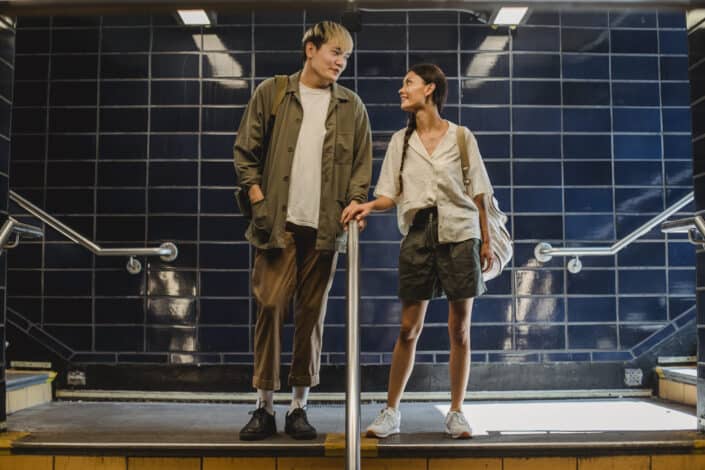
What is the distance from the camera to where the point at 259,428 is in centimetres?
238

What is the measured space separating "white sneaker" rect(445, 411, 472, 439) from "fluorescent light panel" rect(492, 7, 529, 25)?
255cm

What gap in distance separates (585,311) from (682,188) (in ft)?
3.50

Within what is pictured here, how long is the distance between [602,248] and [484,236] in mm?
1547

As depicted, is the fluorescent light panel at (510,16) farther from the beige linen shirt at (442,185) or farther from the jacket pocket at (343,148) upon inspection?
the jacket pocket at (343,148)

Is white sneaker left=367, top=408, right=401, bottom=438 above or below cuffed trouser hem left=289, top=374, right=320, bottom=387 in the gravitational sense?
below

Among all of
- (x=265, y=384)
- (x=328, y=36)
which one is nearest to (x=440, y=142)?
(x=328, y=36)

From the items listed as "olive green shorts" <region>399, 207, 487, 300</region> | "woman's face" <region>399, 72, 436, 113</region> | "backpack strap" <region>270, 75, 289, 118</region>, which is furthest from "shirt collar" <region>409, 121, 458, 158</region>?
"backpack strap" <region>270, 75, 289, 118</region>

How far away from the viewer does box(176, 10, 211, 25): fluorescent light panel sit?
3959mm

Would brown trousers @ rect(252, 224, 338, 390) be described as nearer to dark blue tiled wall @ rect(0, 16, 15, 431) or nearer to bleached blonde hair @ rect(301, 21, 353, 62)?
bleached blonde hair @ rect(301, 21, 353, 62)

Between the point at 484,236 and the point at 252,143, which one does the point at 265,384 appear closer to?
the point at 252,143

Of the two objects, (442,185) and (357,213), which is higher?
(442,185)

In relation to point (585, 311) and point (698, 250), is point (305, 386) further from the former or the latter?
point (585, 311)

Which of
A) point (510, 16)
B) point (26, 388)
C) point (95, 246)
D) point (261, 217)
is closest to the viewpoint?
point (261, 217)

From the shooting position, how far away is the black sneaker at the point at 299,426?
7.85ft
